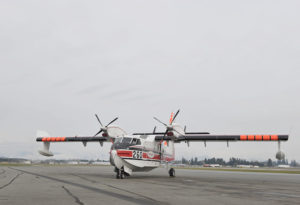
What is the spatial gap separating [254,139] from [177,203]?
2151 cm

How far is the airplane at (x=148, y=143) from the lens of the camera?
74.2ft

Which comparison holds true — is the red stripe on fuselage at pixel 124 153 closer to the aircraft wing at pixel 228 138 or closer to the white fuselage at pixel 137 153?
the white fuselage at pixel 137 153

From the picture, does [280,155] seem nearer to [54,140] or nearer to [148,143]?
[148,143]

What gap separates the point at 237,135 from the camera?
28422 millimetres

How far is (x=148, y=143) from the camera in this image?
26062 millimetres

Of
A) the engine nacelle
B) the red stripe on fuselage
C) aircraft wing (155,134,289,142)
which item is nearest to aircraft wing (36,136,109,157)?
aircraft wing (155,134,289,142)

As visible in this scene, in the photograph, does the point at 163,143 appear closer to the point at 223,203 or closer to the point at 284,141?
the point at 284,141

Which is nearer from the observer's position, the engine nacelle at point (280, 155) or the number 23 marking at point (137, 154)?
the number 23 marking at point (137, 154)

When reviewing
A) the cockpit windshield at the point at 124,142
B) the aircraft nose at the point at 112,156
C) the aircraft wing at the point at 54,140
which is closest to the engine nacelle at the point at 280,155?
the cockpit windshield at the point at 124,142

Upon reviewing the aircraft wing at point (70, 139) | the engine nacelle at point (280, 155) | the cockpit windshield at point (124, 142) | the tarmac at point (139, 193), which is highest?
the aircraft wing at point (70, 139)

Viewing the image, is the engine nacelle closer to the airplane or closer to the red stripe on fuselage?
the airplane

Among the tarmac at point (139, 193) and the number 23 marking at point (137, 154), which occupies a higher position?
the number 23 marking at point (137, 154)

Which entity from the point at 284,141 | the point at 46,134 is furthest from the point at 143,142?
the point at 46,134

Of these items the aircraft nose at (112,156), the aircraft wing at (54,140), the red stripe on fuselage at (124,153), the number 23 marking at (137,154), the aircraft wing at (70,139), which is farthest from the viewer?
the aircraft wing at (54,140)
